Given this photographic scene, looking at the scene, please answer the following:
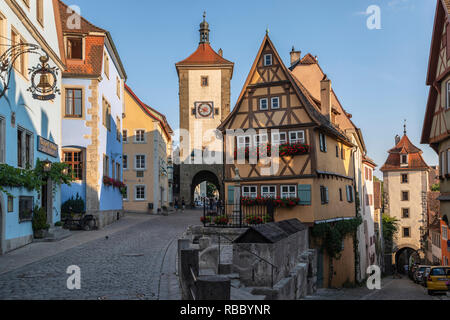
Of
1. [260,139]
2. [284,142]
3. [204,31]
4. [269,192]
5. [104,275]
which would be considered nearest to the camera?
[104,275]

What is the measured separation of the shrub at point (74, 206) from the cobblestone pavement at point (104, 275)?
709 cm

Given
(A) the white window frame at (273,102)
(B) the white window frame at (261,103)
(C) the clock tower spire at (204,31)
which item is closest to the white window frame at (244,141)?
(B) the white window frame at (261,103)

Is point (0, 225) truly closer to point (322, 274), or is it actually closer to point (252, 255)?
point (252, 255)

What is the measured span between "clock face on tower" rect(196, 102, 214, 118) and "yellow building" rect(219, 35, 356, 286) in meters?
30.4

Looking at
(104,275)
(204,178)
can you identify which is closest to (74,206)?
(104,275)

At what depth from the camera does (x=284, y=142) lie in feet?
81.7

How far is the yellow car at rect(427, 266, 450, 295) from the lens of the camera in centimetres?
2409

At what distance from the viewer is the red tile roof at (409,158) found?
56.8 metres

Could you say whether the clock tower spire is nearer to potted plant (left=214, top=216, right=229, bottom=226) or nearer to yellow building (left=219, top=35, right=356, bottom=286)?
yellow building (left=219, top=35, right=356, bottom=286)

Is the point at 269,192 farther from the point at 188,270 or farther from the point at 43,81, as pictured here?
the point at 188,270

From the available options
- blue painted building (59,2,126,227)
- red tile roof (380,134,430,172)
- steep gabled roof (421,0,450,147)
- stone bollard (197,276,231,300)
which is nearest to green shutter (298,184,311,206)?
steep gabled roof (421,0,450,147)

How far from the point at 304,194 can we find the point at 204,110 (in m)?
34.4
